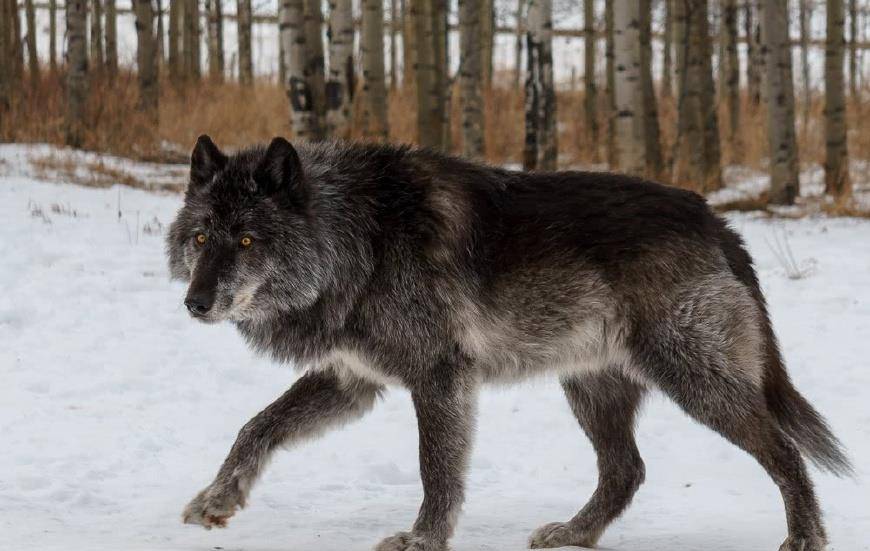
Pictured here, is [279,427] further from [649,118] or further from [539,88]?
[649,118]

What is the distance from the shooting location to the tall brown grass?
14.3 m

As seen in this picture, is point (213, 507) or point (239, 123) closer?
point (213, 507)

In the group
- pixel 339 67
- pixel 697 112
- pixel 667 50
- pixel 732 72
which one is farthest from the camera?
pixel 667 50

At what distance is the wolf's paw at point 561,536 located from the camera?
15.6 ft

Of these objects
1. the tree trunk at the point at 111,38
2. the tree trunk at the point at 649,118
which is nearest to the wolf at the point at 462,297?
the tree trunk at the point at 649,118

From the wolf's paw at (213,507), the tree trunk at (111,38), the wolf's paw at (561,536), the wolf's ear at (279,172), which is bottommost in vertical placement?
the wolf's paw at (561,536)

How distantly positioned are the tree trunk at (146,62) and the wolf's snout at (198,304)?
12.5 metres

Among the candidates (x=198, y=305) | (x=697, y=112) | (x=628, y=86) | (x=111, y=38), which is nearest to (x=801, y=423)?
(x=198, y=305)

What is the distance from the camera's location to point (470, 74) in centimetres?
1391

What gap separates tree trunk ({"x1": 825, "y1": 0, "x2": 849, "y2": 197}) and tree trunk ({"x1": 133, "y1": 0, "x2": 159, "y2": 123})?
9.63 metres

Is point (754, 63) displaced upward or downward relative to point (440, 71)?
upward

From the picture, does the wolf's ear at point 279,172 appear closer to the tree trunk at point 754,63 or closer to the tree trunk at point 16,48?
the tree trunk at point 16,48

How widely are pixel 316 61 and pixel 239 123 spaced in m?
4.33

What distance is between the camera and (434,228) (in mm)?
4406
